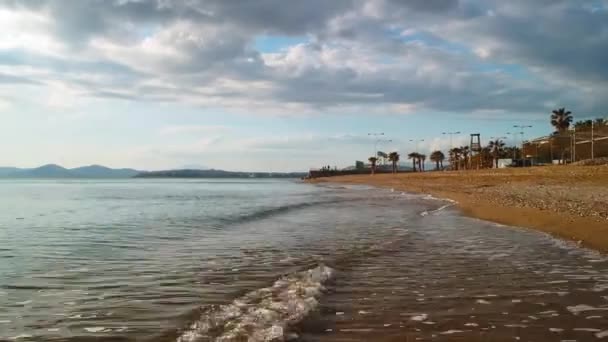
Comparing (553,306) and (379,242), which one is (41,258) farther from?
(553,306)

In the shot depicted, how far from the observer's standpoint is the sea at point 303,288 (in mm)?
6684

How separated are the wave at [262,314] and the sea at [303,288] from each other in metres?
0.03

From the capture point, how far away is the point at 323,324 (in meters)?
6.97

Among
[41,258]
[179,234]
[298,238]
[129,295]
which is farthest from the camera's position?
[179,234]

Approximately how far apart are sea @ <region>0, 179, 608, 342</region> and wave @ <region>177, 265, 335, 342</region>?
27mm

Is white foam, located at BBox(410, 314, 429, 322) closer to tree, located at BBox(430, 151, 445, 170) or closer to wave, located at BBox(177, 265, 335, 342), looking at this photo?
wave, located at BBox(177, 265, 335, 342)

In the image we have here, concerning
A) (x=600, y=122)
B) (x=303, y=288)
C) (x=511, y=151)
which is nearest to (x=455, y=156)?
(x=511, y=151)

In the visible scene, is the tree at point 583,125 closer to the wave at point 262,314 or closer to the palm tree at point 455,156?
the palm tree at point 455,156

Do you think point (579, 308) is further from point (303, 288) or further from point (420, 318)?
point (303, 288)

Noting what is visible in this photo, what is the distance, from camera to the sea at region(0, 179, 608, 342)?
21.9 ft

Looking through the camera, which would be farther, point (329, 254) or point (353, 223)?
point (353, 223)

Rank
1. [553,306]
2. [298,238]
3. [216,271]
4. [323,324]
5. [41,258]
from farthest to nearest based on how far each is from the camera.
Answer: [298,238], [41,258], [216,271], [553,306], [323,324]

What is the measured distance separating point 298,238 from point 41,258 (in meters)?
7.89

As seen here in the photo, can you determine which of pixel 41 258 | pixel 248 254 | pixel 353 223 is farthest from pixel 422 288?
pixel 353 223
